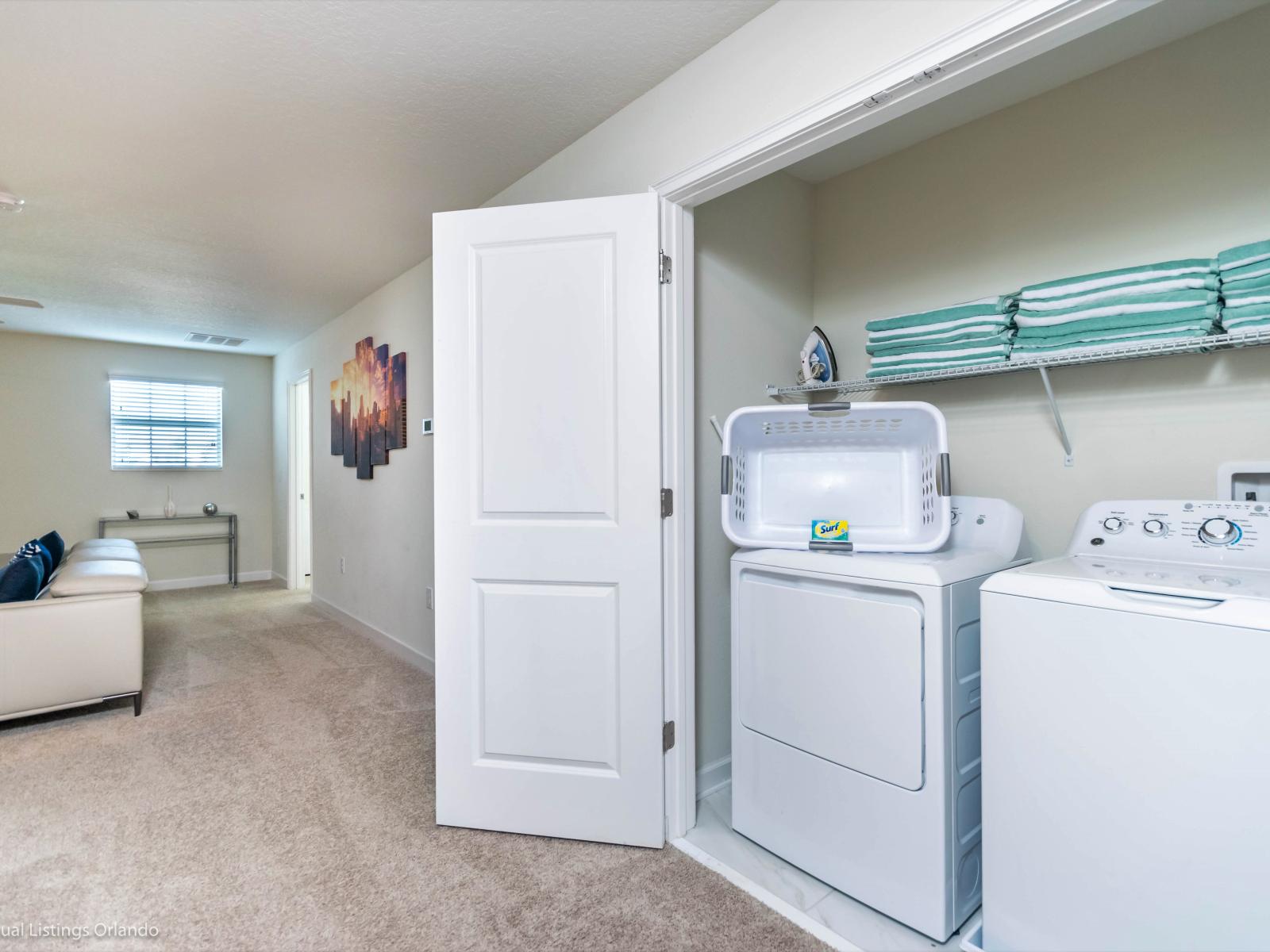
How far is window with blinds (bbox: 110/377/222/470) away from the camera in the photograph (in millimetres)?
5930

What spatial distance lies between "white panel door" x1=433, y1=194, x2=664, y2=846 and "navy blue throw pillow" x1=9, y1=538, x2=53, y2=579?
2415mm

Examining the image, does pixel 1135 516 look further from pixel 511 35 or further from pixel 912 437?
pixel 511 35

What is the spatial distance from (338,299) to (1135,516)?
15.0 ft

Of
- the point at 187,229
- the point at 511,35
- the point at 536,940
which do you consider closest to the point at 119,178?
the point at 187,229

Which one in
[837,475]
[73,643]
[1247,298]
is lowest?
[73,643]

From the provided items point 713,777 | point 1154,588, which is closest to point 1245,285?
point 1154,588

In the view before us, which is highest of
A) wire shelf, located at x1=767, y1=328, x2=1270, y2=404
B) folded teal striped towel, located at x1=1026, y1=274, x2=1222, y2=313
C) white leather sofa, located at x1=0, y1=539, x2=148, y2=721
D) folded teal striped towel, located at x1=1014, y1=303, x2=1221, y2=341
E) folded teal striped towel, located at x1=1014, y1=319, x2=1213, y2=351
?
folded teal striped towel, located at x1=1026, y1=274, x2=1222, y2=313

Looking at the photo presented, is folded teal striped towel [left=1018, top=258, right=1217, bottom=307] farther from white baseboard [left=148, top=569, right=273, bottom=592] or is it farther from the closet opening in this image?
white baseboard [left=148, top=569, right=273, bottom=592]

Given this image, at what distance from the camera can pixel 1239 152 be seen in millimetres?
1759

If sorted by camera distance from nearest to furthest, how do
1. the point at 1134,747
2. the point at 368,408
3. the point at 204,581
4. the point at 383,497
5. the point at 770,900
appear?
the point at 1134,747 → the point at 770,900 → the point at 383,497 → the point at 368,408 → the point at 204,581

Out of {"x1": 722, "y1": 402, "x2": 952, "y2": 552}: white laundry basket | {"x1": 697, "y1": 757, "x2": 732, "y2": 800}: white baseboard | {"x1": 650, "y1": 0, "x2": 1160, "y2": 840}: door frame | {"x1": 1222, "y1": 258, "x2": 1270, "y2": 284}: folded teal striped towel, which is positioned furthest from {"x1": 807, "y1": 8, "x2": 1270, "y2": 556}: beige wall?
{"x1": 697, "y1": 757, "x2": 732, "y2": 800}: white baseboard

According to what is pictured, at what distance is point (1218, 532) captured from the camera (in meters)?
1.52

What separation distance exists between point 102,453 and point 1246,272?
7.48m

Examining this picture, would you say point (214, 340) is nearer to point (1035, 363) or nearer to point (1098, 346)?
point (1035, 363)
